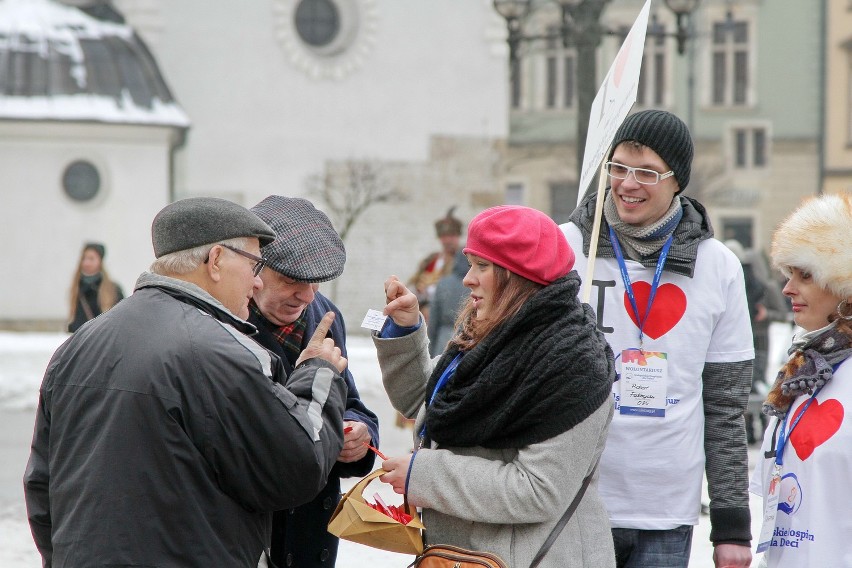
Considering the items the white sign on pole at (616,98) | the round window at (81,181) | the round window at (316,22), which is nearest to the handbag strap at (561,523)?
the white sign on pole at (616,98)

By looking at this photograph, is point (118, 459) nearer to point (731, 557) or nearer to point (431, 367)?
point (431, 367)

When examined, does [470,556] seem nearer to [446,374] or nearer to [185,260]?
[446,374]

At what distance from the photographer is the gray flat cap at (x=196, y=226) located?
2.71 metres

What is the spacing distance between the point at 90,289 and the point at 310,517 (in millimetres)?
8087

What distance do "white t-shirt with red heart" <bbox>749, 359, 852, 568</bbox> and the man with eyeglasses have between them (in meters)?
0.18

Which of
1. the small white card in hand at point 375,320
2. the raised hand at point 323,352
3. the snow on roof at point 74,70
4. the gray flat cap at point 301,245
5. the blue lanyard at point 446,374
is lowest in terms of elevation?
the blue lanyard at point 446,374

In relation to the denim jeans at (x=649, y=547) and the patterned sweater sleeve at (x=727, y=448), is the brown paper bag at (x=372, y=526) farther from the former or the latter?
the patterned sweater sleeve at (x=727, y=448)

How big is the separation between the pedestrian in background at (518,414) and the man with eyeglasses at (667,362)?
1.56ft

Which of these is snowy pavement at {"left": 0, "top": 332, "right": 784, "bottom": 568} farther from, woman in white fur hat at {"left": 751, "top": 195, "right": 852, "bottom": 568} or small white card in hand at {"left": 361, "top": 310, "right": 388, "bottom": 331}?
small white card in hand at {"left": 361, "top": 310, "right": 388, "bottom": 331}

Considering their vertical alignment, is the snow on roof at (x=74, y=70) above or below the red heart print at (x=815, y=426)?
above

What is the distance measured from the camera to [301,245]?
10.4 feet

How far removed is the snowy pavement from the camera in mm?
6414

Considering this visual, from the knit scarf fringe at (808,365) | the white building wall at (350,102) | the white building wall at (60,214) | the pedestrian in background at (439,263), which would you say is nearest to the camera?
Result: the knit scarf fringe at (808,365)

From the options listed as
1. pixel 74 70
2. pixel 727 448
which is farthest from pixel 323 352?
pixel 74 70
